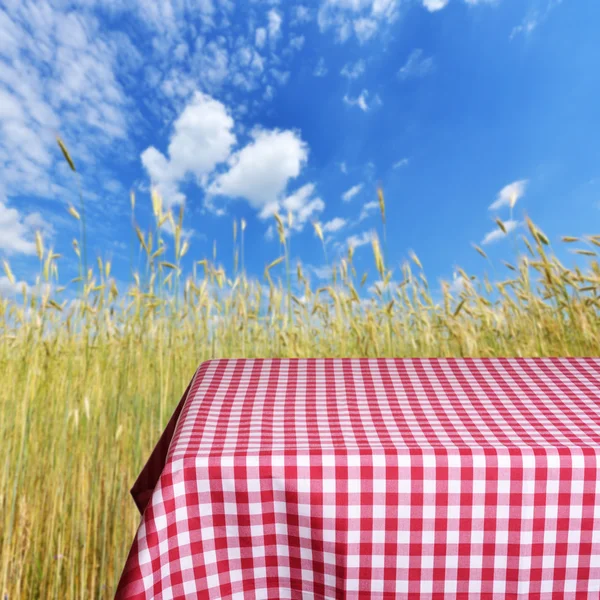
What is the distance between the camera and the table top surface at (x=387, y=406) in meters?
0.96

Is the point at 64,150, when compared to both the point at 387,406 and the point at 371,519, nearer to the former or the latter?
the point at 387,406

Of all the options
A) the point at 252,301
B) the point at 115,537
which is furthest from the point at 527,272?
the point at 115,537

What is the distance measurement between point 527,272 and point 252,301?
1.21 meters

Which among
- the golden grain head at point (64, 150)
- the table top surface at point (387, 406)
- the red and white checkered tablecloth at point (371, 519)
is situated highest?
the golden grain head at point (64, 150)

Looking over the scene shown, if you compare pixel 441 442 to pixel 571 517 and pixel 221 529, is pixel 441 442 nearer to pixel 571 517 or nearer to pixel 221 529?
pixel 571 517

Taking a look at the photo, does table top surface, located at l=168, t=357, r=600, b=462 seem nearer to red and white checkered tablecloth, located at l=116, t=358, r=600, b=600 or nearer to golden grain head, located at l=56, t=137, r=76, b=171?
red and white checkered tablecloth, located at l=116, t=358, r=600, b=600

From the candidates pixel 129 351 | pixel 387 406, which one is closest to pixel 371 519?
pixel 387 406

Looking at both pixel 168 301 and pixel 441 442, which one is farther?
pixel 168 301

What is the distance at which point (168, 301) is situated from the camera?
2.42 meters

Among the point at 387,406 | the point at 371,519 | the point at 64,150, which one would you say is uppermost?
the point at 64,150

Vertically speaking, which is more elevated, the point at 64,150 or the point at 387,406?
the point at 64,150

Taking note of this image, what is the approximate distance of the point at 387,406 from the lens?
1.18m

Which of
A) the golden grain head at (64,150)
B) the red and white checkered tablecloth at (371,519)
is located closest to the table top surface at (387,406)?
the red and white checkered tablecloth at (371,519)

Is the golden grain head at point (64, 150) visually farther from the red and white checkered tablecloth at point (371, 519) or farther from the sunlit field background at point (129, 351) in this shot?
the red and white checkered tablecloth at point (371, 519)
